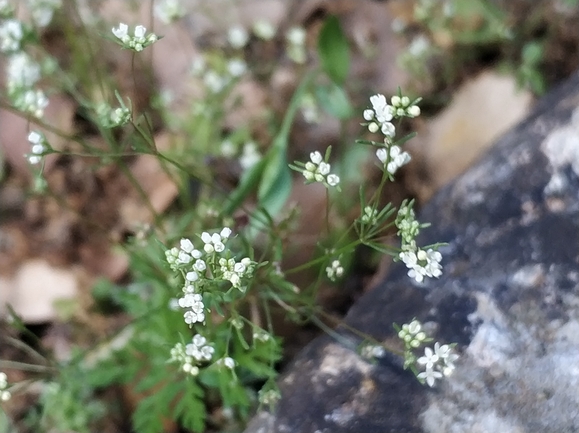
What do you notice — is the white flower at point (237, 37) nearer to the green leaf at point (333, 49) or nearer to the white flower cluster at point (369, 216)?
the green leaf at point (333, 49)

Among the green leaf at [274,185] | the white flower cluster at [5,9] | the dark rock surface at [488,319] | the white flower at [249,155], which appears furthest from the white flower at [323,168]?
the white flower cluster at [5,9]

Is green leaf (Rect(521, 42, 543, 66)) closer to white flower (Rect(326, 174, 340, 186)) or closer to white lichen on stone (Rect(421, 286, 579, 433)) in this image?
white lichen on stone (Rect(421, 286, 579, 433))

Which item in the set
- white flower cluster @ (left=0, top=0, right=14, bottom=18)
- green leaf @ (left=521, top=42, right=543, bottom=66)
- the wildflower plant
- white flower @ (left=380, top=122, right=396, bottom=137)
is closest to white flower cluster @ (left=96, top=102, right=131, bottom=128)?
the wildflower plant

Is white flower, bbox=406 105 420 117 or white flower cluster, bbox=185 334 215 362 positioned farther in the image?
white flower cluster, bbox=185 334 215 362

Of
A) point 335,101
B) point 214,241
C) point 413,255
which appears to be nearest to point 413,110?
point 413,255

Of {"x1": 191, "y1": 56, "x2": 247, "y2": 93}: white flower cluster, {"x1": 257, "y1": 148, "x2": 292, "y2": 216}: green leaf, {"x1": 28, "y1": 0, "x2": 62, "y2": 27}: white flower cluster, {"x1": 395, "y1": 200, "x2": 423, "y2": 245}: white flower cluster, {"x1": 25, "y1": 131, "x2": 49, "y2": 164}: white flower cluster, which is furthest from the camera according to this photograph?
{"x1": 191, "y1": 56, "x2": 247, "y2": 93}: white flower cluster

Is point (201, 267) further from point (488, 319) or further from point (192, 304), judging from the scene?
point (488, 319)

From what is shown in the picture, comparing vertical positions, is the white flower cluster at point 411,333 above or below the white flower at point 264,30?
below

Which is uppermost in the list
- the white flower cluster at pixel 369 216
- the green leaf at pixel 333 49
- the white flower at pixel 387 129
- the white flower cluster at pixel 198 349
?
the green leaf at pixel 333 49
